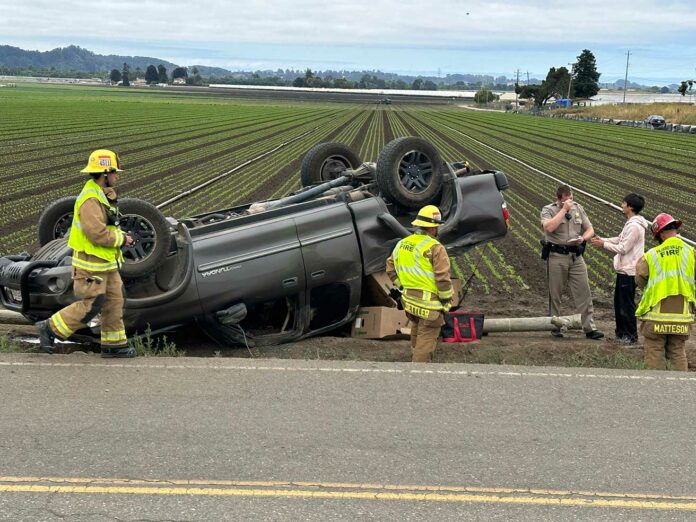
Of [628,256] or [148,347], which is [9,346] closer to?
Answer: [148,347]

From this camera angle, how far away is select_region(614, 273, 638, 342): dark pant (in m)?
8.87

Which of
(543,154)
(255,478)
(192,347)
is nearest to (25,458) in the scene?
(255,478)

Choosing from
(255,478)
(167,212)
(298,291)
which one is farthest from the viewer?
(167,212)

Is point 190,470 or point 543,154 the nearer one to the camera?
point 190,470

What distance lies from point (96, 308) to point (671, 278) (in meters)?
4.77

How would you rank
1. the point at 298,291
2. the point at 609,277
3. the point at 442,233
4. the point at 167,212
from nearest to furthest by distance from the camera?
the point at 298,291
the point at 442,233
the point at 609,277
the point at 167,212

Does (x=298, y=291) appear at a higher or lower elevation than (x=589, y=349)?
higher

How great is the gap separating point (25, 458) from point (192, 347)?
3451 mm

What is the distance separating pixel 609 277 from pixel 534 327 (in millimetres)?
3979

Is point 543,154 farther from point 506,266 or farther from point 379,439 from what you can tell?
point 379,439

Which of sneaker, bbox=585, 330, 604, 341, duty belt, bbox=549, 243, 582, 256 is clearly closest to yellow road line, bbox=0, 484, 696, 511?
sneaker, bbox=585, 330, 604, 341

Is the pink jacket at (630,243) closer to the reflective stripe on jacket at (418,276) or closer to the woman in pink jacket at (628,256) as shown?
the woman in pink jacket at (628,256)

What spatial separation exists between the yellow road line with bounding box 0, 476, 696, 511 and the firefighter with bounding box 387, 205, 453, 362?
277 cm

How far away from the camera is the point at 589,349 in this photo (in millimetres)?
8430
